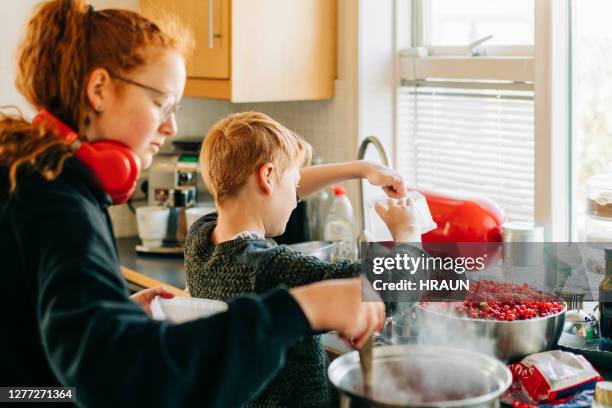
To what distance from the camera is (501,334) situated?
1.66 metres

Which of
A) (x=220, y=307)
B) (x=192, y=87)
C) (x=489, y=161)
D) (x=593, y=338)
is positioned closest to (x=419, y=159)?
(x=489, y=161)

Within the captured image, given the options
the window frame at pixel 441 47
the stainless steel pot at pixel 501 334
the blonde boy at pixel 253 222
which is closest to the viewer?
the blonde boy at pixel 253 222

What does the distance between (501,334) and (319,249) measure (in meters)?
0.91

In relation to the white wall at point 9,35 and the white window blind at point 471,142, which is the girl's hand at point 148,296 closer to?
the white window blind at point 471,142

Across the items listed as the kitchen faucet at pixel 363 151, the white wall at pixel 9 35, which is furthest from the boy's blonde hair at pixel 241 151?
the white wall at pixel 9 35

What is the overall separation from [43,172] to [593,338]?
1304mm

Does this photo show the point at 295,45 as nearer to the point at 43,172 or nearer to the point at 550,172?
the point at 550,172

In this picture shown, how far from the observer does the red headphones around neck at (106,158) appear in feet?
3.57

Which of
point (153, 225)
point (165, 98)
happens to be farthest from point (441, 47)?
point (165, 98)

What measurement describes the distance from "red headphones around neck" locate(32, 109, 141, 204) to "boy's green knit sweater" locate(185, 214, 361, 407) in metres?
0.39

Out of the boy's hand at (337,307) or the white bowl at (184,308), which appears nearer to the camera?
the boy's hand at (337,307)

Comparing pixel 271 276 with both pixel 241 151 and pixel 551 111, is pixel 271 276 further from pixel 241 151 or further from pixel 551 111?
pixel 551 111

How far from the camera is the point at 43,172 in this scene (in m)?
1.03

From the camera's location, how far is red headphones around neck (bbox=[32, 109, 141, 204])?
3.57ft
